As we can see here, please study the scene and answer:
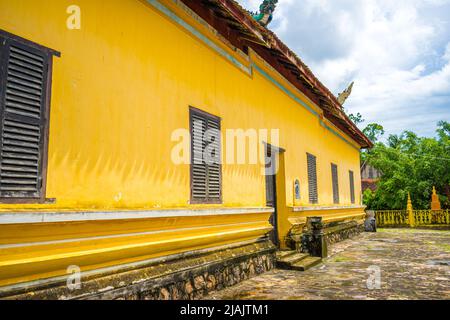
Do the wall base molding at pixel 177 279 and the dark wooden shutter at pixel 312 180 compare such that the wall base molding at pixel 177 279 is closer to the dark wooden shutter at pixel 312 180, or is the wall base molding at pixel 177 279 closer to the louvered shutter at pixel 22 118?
the louvered shutter at pixel 22 118

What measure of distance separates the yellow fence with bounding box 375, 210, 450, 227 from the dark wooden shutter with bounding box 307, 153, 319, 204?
37.8ft

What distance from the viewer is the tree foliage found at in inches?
753

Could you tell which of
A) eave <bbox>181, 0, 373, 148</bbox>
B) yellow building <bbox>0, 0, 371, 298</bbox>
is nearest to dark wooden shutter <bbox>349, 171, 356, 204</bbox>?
eave <bbox>181, 0, 373, 148</bbox>

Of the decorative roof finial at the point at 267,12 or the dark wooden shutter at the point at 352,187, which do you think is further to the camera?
the dark wooden shutter at the point at 352,187

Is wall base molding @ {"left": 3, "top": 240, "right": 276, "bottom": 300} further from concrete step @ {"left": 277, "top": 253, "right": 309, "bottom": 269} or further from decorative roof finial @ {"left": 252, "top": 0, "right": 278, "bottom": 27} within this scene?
decorative roof finial @ {"left": 252, "top": 0, "right": 278, "bottom": 27}

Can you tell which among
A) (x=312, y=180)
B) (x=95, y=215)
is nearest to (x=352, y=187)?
(x=312, y=180)

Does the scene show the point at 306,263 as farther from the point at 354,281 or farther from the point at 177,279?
the point at 177,279


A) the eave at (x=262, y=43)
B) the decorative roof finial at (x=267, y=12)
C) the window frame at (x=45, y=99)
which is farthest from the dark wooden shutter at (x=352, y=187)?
the window frame at (x=45, y=99)

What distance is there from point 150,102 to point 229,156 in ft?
6.63

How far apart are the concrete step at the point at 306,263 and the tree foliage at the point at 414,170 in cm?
1424

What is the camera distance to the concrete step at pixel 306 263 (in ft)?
22.4

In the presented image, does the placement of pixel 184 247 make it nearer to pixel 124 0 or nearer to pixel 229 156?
pixel 229 156

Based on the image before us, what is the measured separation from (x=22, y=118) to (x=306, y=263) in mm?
5842
